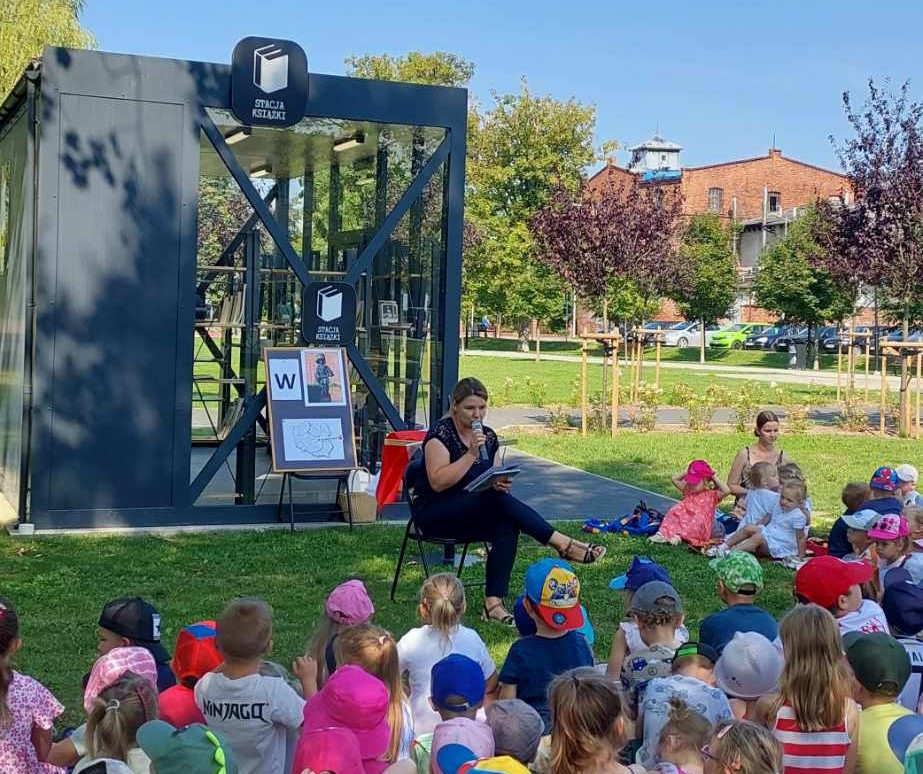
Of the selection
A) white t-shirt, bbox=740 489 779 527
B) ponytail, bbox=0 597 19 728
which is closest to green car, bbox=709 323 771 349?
white t-shirt, bbox=740 489 779 527

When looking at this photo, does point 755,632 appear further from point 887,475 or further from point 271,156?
point 271,156

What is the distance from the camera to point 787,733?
12.4 ft

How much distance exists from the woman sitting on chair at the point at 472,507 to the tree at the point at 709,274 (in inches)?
1514

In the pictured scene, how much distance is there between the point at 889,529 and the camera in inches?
243


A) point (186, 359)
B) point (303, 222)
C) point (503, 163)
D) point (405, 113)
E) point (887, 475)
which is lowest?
point (887, 475)

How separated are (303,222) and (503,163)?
40.3 m

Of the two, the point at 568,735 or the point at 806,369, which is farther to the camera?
the point at 806,369

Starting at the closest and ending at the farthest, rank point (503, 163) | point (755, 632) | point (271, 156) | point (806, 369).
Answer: point (755, 632)
point (271, 156)
point (806, 369)
point (503, 163)

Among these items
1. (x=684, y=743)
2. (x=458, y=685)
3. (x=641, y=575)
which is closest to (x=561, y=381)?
(x=641, y=575)

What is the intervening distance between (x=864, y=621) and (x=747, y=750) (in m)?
2.12

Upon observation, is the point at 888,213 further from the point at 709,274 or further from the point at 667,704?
the point at 709,274

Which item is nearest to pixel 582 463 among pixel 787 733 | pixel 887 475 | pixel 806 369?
pixel 887 475

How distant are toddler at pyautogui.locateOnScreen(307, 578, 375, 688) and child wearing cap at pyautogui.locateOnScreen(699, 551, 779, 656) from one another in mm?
1286

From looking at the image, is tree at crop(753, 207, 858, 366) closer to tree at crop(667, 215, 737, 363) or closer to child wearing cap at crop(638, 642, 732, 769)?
tree at crop(667, 215, 737, 363)
